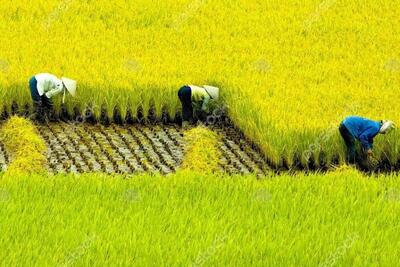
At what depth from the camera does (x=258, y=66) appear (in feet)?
40.5

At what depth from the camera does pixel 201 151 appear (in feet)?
31.2

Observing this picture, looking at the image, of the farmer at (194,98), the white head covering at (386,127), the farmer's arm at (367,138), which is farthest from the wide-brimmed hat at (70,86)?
the white head covering at (386,127)

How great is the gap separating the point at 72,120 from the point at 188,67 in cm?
198

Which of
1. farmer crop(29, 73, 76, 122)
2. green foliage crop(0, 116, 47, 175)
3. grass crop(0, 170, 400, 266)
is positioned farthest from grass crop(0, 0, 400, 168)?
grass crop(0, 170, 400, 266)

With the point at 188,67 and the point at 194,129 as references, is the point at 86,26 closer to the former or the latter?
the point at 188,67

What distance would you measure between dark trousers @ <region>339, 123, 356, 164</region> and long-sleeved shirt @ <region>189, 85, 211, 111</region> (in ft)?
5.30

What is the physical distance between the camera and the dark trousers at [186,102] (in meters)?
10.2

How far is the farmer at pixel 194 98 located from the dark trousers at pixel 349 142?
161 centimetres

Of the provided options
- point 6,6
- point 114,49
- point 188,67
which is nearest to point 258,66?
point 188,67

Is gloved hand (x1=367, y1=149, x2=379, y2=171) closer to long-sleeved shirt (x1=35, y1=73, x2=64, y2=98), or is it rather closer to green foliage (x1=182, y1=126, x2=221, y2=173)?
green foliage (x1=182, y1=126, x2=221, y2=173)

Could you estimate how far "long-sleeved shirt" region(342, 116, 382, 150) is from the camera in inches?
351

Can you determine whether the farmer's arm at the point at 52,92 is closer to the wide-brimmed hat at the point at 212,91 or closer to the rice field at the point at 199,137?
the rice field at the point at 199,137

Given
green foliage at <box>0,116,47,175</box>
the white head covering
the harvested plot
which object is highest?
the white head covering

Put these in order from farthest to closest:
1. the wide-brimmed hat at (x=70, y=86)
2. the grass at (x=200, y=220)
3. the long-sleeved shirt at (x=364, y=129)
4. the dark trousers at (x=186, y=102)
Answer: the dark trousers at (x=186, y=102) → the wide-brimmed hat at (x=70, y=86) → the long-sleeved shirt at (x=364, y=129) → the grass at (x=200, y=220)
